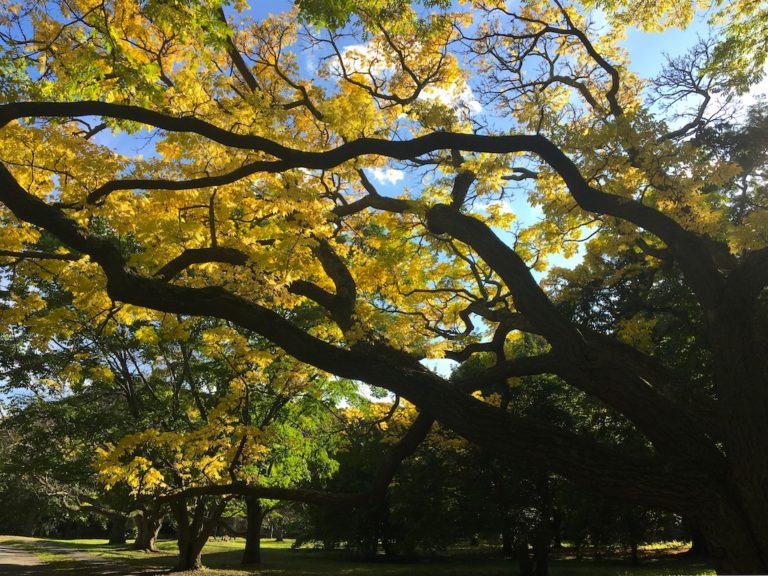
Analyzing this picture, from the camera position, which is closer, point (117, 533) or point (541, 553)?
point (541, 553)

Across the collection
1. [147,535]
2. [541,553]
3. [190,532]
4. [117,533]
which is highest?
[190,532]

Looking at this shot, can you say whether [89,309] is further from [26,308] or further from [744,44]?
[744,44]

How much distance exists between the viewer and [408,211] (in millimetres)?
6855

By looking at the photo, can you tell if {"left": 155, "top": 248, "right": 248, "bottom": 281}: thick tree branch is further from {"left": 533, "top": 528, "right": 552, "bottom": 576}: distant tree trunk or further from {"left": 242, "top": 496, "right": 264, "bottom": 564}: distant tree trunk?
{"left": 242, "top": 496, "right": 264, "bottom": 564}: distant tree trunk

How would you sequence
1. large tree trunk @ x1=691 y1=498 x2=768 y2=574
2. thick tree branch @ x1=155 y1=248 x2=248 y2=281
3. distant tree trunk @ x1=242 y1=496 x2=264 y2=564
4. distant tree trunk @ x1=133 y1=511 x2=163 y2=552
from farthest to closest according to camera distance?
1. distant tree trunk @ x1=133 y1=511 x2=163 y2=552
2. distant tree trunk @ x1=242 y1=496 x2=264 y2=564
3. thick tree branch @ x1=155 y1=248 x2=248 y2=281
4. large tree trunk @ x1=691 y1=498 x2=768 y2=574

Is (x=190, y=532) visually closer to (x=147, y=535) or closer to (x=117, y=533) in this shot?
(x=147, y=535)

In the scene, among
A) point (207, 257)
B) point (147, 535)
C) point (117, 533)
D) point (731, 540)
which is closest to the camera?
point (731, 540)

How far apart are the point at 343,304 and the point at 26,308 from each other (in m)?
4.38

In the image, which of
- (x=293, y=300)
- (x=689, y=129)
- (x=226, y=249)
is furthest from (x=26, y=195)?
(x=689, y=129)

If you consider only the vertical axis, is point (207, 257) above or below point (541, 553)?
above

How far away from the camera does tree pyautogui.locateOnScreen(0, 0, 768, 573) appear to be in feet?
14.8

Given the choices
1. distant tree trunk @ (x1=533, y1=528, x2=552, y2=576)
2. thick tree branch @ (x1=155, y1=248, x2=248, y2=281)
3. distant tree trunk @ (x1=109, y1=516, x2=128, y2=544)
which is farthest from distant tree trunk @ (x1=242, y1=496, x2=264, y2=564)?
distant tree trunk @ (x1=109, y1=516, x2=128, y2=544)

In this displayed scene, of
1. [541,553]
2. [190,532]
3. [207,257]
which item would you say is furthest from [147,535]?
[207,257]

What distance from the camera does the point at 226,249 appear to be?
6090mm
